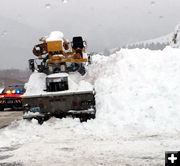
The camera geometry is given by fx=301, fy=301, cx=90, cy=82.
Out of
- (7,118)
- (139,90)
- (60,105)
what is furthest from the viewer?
(7,118)

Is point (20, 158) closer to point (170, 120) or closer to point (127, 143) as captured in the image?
point (127, 143)

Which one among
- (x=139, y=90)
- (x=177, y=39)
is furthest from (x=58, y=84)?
(x=177, y=39)

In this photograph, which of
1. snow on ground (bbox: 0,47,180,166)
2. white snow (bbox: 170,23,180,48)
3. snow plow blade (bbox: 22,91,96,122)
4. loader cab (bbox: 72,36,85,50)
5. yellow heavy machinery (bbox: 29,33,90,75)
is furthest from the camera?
white snow (bbox: 170,23,180,48)

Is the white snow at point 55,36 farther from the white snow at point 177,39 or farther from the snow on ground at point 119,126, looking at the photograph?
the white snow at point 177,39

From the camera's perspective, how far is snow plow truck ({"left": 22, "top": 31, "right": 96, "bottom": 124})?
396 inches

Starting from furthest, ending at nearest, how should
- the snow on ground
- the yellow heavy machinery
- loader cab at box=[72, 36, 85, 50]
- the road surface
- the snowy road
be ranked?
loader cab at box=[72, 36, 85, 50], the road surface, the yellow heavy machinery, the snow on ground, the snowy road

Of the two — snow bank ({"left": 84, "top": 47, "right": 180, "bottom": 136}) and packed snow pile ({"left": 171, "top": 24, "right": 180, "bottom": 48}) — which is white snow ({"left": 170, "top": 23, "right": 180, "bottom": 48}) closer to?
packed snow pile ({"left": 171, "top": 24, "right": 180, "bottom": 48})

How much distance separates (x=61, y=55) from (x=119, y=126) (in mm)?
4141

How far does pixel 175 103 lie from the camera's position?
31.0 ft

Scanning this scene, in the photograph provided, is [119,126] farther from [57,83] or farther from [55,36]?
[55,36]

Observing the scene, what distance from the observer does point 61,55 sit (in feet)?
37.8

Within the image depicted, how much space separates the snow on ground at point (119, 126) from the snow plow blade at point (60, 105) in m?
0.26

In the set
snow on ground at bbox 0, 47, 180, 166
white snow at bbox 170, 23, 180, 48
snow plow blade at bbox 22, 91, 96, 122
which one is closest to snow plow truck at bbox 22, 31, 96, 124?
snow plow blade at bbox 22, 91, 96, 122

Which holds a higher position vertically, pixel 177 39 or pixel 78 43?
pixel 177 39
